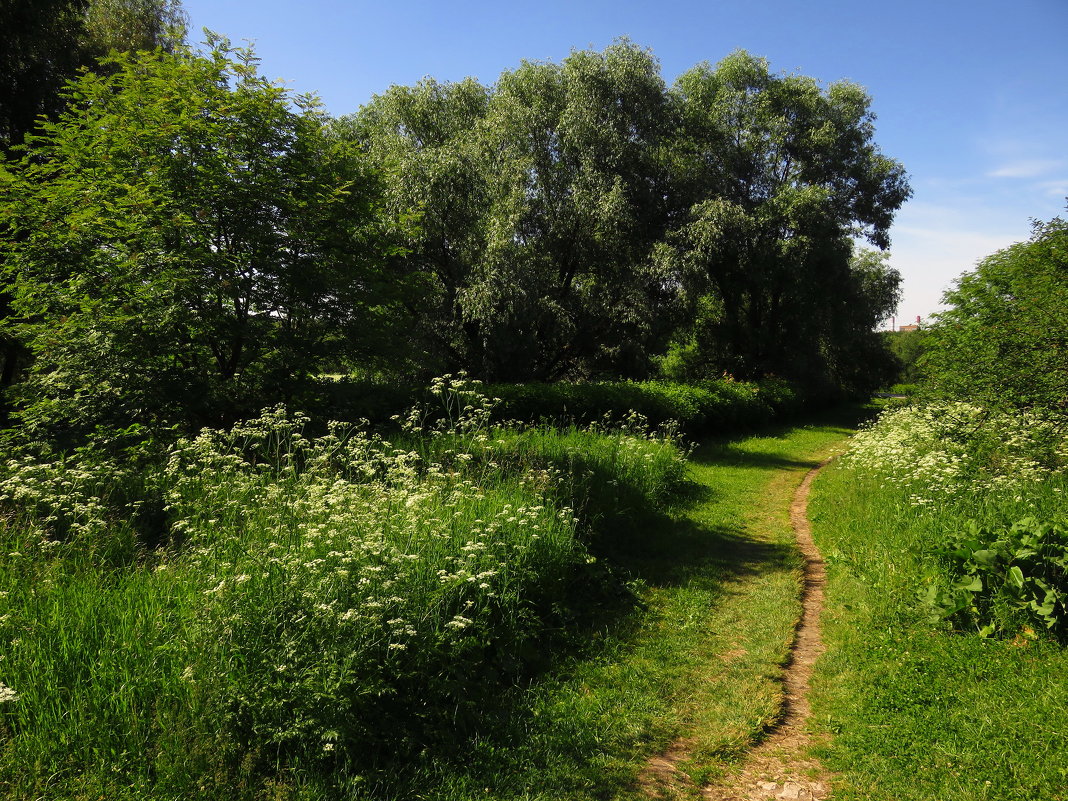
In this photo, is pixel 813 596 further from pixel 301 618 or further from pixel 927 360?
pixel 927 360

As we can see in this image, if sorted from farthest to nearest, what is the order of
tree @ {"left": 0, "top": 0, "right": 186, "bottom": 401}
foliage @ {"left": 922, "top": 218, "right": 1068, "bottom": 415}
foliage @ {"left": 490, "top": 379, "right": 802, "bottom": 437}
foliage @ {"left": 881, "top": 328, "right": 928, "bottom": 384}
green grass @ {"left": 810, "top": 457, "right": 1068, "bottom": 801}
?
tree @ {"left": 0, "top": 0, "right": 186, "bottom": 401} → foliage @ {"left": 490, "top": 379, "right": 802, "bottom": 437} → foliage @ {"left": 881, "top": 328, "right": 928, "bottom": 384} → foliage @ {"left": 922, "top": 218, "right": 1068, "bottom": 415} → green grass @ {"left": 810, "top": 457, "right": 1068, "bottom": 801}

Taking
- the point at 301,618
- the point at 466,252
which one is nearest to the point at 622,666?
the point at 301,618

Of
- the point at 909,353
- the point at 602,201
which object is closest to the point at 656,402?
the point at 602,201

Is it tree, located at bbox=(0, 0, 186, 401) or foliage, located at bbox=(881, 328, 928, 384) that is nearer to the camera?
foliage, located at bbox=(881, 328, 928, 384)

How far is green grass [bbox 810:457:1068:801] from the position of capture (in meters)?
3.69

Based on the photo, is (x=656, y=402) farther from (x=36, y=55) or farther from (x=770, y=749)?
(x=36, y=55)

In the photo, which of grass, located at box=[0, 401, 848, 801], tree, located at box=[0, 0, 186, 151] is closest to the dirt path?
grass, located at box=[0, 401, 848, 801]

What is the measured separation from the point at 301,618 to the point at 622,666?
2.75m

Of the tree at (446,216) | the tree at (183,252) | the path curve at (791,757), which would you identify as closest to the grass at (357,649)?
the path curve at (791,757)

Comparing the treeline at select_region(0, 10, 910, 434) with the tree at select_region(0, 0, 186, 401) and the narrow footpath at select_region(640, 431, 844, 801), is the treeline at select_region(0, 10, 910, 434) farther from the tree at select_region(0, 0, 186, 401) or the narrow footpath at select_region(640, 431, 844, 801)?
the narrow footpath at select_region(640, 431, 844, 801)

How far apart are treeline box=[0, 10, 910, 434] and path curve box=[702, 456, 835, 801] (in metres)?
7.22

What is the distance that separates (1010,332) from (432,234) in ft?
46.7

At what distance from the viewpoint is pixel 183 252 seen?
26.9 feet

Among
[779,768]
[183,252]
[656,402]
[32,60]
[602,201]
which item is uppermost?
[32,60]
